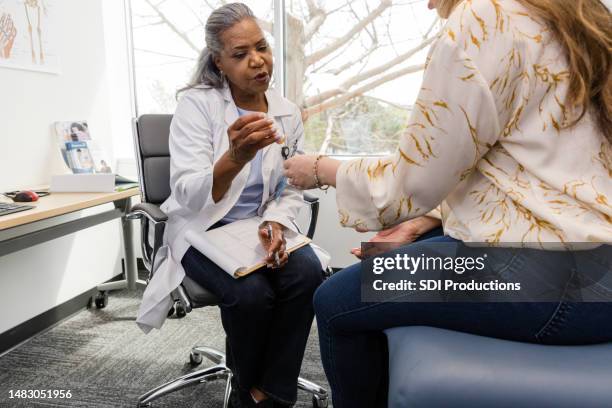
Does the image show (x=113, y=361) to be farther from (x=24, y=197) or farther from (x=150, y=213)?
(x=150, y=213)

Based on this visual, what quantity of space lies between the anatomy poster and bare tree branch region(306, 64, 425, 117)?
1508 millimetres

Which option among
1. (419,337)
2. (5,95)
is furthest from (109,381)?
(419,337)

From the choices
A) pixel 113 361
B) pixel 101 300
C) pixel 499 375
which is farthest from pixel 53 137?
pixel 499 375

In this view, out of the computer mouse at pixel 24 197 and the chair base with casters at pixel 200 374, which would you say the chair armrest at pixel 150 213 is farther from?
the computer mouse at pixel 24 197

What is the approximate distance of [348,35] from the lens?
307 centimetres

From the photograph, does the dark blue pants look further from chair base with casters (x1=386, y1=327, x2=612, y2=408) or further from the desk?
chair base with casters (x1=386, y1=327, x2=612, y2=408)

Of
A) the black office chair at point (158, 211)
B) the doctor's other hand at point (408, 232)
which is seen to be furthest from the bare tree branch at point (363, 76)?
the doctor's other hand at point (408, 232)

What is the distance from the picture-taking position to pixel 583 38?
0.72m

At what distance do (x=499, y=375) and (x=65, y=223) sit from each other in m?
2.04

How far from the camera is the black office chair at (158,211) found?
1.62 meters

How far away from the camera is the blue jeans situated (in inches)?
29.5

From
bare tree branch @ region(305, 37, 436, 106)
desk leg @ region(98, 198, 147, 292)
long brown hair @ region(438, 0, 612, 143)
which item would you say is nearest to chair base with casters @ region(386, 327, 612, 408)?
long brown hair @ region(438, 0, 612, 143)

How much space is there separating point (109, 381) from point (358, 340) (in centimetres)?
135

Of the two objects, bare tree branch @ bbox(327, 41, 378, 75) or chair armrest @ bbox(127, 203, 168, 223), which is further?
bare tree branch @ bbox(327, 41, 378, 75)
